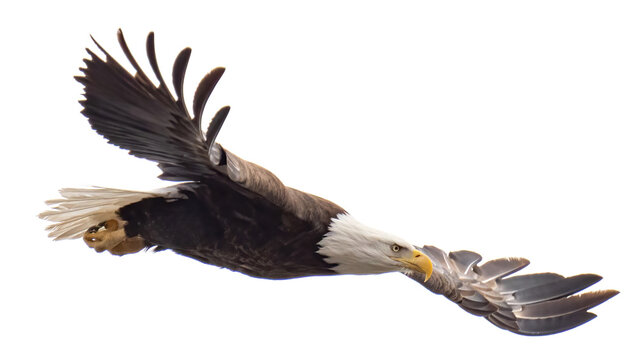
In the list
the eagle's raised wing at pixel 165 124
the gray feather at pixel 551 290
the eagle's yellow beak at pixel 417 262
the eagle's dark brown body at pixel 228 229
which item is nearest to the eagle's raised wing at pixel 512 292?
the gray feather at pixel 551 290

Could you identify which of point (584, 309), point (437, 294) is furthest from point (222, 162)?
point (584, 309)

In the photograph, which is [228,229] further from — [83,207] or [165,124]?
[83,207]

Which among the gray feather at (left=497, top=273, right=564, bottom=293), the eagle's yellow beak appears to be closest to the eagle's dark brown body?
the eagle's yellow beak

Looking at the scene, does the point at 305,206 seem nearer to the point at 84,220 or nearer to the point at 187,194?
the point at 187,194

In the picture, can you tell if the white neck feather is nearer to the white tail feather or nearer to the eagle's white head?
the eagle's white head

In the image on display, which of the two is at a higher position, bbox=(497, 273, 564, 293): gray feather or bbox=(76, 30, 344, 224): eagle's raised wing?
bbox=(497, 273, 564, 293): gray feather

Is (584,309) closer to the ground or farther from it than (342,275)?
farther from it
